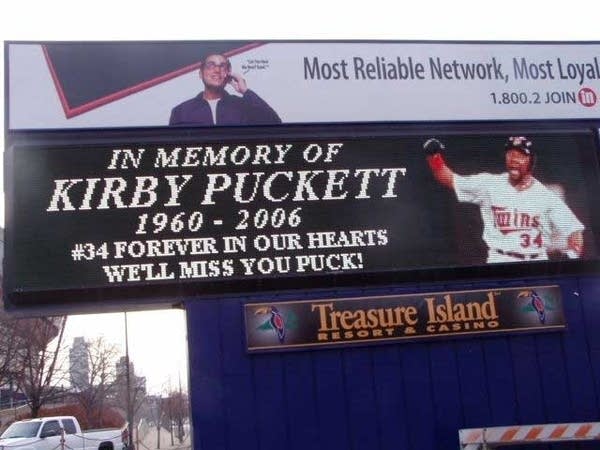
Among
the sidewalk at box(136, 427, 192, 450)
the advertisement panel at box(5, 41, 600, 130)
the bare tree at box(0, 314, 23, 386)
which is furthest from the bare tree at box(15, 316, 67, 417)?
the advertisement panel at box(5, 41, 600, 130)

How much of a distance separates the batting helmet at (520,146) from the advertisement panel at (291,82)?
47cm

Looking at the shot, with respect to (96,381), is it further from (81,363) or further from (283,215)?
(283,215)

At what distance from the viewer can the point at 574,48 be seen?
9.63 metres

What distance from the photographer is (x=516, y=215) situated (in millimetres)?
8531

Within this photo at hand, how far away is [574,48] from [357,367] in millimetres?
4578

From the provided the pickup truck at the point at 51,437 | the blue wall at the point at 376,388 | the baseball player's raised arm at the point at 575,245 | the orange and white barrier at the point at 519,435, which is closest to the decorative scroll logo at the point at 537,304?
the blue wall at the point at 376,388

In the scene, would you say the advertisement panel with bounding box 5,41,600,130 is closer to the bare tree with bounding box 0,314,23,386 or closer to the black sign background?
the black sign background

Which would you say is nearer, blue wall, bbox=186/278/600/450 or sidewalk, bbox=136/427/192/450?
blue wall, bbox=186/278/600/450

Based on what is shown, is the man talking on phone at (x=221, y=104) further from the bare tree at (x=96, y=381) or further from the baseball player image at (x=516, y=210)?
the bare tree at (x=96, y=381)

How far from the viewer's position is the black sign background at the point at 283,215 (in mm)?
7617

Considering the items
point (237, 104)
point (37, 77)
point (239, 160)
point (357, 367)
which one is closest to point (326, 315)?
point (357, 367)

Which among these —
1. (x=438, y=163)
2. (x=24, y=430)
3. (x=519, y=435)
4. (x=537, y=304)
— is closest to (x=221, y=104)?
(x=438, y=163)

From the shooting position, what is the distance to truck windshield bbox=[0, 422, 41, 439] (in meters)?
19.3

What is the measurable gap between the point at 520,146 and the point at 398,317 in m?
2.27
